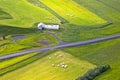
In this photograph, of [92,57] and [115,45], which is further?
[115,45]

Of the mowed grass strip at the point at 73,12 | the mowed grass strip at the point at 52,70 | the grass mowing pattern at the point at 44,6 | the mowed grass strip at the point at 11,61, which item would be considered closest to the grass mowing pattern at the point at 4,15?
the grass mowing pattern at the point at 44,6

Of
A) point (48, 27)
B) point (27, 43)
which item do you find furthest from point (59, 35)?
point (27, 43)

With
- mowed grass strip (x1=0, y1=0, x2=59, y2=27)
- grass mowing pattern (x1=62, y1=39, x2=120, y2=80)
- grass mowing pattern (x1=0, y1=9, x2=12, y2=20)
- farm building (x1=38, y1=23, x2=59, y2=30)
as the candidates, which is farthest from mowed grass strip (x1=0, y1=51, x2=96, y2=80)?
grass mowing pattern (x1=0, y1=9, x2=12, y2=20)

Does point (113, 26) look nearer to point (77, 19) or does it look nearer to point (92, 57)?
point (77, 19)

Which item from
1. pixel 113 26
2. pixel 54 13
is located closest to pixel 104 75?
pixel 113 26

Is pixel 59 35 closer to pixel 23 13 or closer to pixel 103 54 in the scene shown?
pixel 103 54

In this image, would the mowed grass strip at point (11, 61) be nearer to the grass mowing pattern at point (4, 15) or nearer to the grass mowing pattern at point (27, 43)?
the grass mowing pattern at point (27, 43)
